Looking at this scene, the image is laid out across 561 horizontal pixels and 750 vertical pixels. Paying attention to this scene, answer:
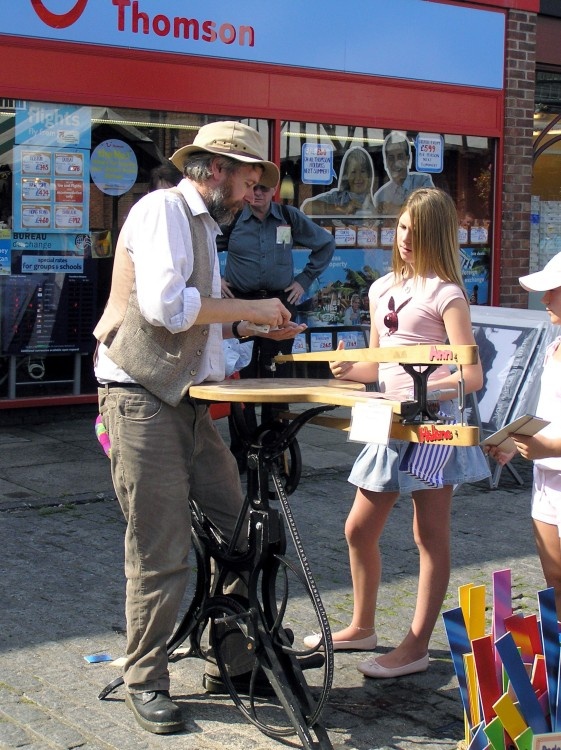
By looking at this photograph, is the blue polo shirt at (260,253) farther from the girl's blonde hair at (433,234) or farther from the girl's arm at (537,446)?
the girl's arm at (537,446)

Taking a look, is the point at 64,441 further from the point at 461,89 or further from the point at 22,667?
the point at 461,89

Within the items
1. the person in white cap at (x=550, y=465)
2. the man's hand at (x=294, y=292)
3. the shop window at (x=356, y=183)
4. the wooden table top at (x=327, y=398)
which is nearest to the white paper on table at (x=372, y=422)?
the wooden table top at (x=327, y=398)

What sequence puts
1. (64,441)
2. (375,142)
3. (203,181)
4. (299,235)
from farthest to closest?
(375,142), (64,441), (299,235), (203,181)

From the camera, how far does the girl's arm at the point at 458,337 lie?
13.5ft

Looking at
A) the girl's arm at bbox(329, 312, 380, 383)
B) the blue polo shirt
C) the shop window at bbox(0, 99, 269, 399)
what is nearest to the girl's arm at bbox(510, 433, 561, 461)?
the girl's arm at bbox(329, 312, 380, 383)

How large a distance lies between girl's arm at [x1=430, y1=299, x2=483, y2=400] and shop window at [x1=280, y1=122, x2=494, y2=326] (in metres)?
5.73

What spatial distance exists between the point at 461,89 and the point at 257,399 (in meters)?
8.02

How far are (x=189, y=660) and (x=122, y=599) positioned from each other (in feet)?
2.42

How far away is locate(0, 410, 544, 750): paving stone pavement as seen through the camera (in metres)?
3.87

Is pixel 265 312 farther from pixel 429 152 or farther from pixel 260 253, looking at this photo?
pixel 429 152

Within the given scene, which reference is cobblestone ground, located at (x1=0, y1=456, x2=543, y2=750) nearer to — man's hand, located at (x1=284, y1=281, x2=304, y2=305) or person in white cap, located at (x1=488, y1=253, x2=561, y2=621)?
person in white cap, located at (x1=488, y1=253, x2=561, y2=621)

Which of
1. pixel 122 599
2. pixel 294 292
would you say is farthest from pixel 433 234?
pixel 294 292

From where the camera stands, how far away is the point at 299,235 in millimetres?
7836

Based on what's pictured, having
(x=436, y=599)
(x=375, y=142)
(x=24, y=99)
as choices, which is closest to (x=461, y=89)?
(x=375, y=142)
